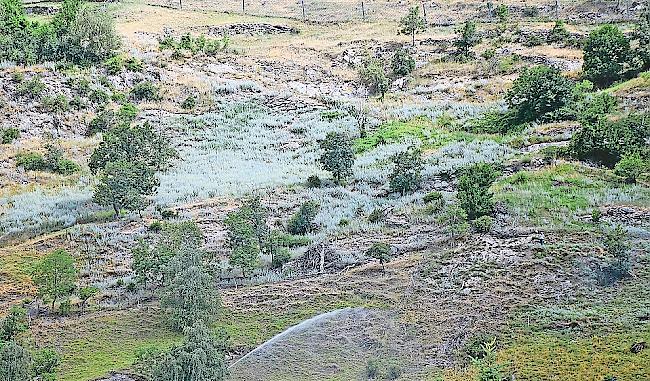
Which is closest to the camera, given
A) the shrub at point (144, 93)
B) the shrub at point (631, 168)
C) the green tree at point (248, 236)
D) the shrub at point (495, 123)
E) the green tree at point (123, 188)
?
the green tree at point (248, 236)

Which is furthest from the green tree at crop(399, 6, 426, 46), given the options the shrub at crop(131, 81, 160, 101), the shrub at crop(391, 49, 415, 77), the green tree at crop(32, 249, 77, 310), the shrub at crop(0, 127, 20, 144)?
the green tree at crop(32, 249, 77, 310)

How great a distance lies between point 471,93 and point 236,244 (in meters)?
26.6

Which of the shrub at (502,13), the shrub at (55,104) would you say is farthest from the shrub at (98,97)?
the shrub at (502,13)

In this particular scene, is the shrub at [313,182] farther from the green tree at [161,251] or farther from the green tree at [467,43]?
the green tree at [467,43]

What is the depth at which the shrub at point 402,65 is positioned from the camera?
180ft

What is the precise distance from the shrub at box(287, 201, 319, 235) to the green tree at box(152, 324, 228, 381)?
11.9 meters

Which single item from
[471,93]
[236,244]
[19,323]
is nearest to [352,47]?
[471,93]

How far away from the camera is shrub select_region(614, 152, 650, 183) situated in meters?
32.3

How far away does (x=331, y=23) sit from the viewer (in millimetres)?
66188

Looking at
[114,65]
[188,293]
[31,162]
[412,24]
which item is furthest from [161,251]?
[412,24]

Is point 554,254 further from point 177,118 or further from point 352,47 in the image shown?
point 352,47

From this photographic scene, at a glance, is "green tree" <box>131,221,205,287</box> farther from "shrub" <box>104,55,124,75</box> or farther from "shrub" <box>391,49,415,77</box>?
"shrub" <box>391,49,415,77</box>

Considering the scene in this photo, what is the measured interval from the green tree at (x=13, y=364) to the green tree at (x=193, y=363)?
3.88 metres

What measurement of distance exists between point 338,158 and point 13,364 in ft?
65.3
